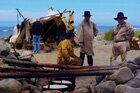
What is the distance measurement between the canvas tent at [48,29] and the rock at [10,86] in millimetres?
15124

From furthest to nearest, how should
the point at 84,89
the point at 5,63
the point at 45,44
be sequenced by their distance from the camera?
the point at 45,44, the point at 5,63, the point at 84,89

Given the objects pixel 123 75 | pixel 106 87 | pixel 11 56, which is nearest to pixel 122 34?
pixel 11 56

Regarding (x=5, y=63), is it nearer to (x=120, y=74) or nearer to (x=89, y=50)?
(x=89, y=50)

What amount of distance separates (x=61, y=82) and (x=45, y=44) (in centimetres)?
1450

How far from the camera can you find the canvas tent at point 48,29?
25062 mm

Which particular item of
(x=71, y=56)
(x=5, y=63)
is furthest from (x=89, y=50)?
(x=5, y=63)

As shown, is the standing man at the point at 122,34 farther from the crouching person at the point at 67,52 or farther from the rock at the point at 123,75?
the rock at the point at 123,75

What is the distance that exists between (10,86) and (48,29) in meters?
15.8

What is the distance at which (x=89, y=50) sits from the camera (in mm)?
13602

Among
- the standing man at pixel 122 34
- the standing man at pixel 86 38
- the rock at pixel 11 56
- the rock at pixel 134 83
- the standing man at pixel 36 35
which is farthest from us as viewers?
the standing man at pixel 36 35

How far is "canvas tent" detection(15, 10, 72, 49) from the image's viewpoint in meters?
25.1

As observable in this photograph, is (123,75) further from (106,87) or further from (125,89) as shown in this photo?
(125,89)

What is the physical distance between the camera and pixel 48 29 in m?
25.3

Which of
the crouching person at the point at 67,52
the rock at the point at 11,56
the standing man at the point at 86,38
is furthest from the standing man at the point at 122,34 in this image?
the rock at the point at 11,56
